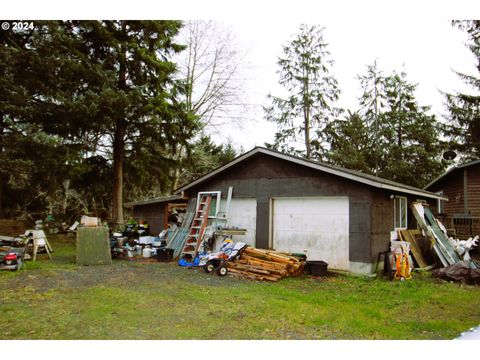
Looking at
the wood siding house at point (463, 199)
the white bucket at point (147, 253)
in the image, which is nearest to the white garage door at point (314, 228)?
the white bucket at point (147, 253)

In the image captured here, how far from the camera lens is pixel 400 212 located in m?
10.5

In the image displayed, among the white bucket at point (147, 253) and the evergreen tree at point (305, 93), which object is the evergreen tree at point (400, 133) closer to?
the evergreen tree at point (305, 93)

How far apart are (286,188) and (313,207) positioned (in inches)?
41.3

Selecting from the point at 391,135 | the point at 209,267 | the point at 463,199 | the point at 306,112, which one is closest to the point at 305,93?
the point at 306,112

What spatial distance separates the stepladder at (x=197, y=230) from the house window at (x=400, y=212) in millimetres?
6075

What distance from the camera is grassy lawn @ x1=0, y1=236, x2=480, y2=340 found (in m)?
4.58

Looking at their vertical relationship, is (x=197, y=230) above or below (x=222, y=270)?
above

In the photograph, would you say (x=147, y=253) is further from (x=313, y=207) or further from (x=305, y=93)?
(x=305, y=93)

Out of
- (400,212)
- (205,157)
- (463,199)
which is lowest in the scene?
(400,212)

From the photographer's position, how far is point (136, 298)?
625 cm

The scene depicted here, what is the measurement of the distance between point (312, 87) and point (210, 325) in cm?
2048

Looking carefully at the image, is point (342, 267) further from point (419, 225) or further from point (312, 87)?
point (312, 87)

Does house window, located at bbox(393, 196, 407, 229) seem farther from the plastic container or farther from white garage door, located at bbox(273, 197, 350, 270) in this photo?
the plastic container

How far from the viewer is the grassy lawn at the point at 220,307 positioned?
15.0 ft
